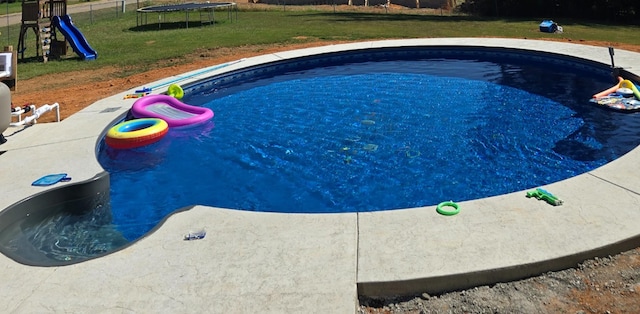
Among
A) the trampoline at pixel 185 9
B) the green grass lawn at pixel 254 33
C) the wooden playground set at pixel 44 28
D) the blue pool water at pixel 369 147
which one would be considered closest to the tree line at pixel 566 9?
the green grass lawn at pixel 254 33

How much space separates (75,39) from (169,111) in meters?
7.69

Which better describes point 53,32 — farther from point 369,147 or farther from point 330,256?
point 330,256

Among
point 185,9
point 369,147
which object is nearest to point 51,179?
point 369,147

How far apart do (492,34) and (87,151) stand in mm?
14437

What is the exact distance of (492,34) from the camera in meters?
17.4

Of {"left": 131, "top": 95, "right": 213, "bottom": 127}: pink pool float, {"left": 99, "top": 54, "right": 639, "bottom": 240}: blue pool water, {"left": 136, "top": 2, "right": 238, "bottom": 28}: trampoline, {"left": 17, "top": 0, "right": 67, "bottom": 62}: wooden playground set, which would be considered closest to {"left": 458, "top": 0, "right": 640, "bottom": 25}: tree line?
{"left": 136, "top": 2, "right": 238, "bottom": 28}: trampoline

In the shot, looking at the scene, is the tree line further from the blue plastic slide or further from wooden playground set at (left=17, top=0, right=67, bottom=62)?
wooden playground set at (left=17, top=0, right=67, bottom=62)

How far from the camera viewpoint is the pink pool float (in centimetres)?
922

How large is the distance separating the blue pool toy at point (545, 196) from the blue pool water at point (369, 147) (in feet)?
3.41

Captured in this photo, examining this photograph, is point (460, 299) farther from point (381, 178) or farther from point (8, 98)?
point (8, 98)

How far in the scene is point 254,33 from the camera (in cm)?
1903

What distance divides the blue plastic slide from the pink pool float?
6.32 metres

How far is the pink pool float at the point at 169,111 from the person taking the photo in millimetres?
9219

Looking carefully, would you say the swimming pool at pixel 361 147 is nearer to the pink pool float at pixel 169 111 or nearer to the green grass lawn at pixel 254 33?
the pink pool float at pixel 169 111
